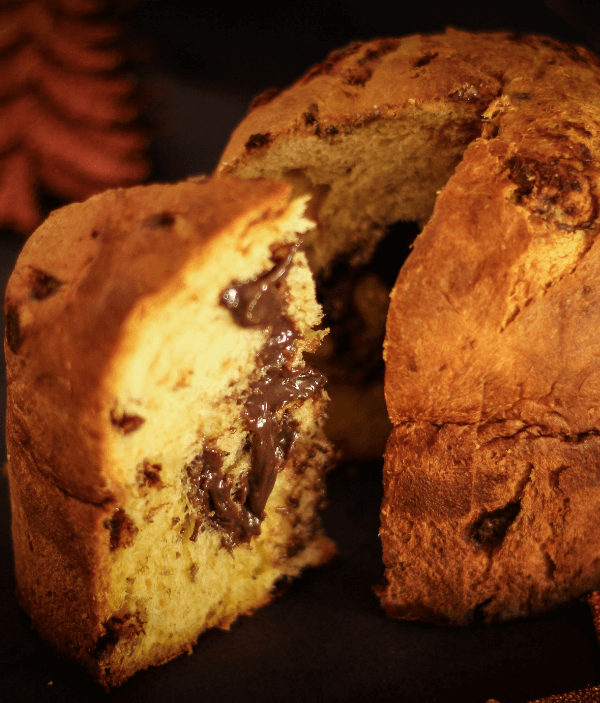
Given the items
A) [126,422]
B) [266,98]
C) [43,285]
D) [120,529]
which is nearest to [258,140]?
[266,98]

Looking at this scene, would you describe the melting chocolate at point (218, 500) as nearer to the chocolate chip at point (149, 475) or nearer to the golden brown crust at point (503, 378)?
the chocolate chip at point (149, 475)

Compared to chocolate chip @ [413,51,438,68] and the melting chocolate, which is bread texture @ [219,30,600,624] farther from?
the melting chocolate

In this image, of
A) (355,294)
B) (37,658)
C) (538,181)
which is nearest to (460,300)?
(538,181)

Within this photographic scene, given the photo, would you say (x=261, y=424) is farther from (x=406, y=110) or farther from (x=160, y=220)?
(x=406, y=110)

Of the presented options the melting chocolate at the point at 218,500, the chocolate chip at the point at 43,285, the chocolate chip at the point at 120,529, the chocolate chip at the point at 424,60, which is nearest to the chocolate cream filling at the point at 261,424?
the melting chocolate at the point at 218,500

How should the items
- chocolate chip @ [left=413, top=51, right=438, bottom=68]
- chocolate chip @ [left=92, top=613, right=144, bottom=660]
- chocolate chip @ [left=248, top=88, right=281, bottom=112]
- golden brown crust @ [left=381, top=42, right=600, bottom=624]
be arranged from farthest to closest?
chocolate chip @ [left=248, top=88, right=281, bottom=112] < chocolate chip @ [left=413, top=51, right=438, bottom=68] < chocolate chip @ [left=92, top=613, right=144, bottom=660] < golden brown crust @ [left=381, top=42, right=600, bottom=624]

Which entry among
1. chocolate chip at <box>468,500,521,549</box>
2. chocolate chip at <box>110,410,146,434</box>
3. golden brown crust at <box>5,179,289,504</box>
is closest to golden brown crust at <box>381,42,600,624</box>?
chocolate chip at <box>468,500,521,549</box>
